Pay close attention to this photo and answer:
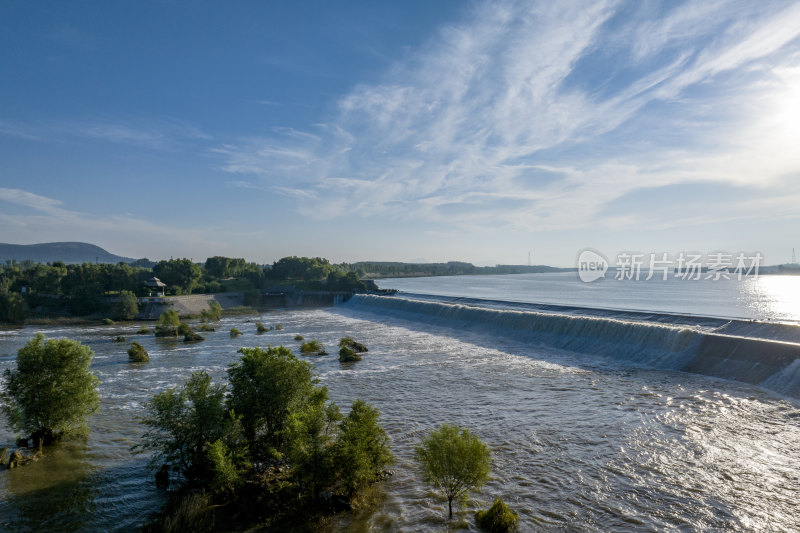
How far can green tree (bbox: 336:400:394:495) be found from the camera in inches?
603

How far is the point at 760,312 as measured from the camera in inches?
3103

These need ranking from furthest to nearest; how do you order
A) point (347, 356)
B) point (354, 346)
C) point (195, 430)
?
point (354, 346) < point (347, 356) < point (195, 430)

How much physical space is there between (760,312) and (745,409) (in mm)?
69914

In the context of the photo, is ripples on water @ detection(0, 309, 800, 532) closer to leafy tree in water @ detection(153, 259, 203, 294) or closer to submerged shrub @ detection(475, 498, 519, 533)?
submerged shrub @ detection(475, 498, 519, 533)

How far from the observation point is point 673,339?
3806 centimetres

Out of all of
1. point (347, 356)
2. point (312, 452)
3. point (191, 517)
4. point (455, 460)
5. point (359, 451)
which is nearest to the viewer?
point (455, 460)

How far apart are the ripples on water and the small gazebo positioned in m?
50.5

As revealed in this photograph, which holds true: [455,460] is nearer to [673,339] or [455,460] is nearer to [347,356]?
[347,356]

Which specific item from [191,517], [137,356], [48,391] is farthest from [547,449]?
[137,356]

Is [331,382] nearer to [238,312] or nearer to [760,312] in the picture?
A: [238,312]

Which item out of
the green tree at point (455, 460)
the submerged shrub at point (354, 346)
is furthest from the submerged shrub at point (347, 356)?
the green tree at point (455, 460)

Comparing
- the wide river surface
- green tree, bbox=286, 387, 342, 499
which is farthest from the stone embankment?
green tree, bbox=286, 387, 342, 499

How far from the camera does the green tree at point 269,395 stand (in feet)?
62.3

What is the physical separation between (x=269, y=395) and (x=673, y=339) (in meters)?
35.2
